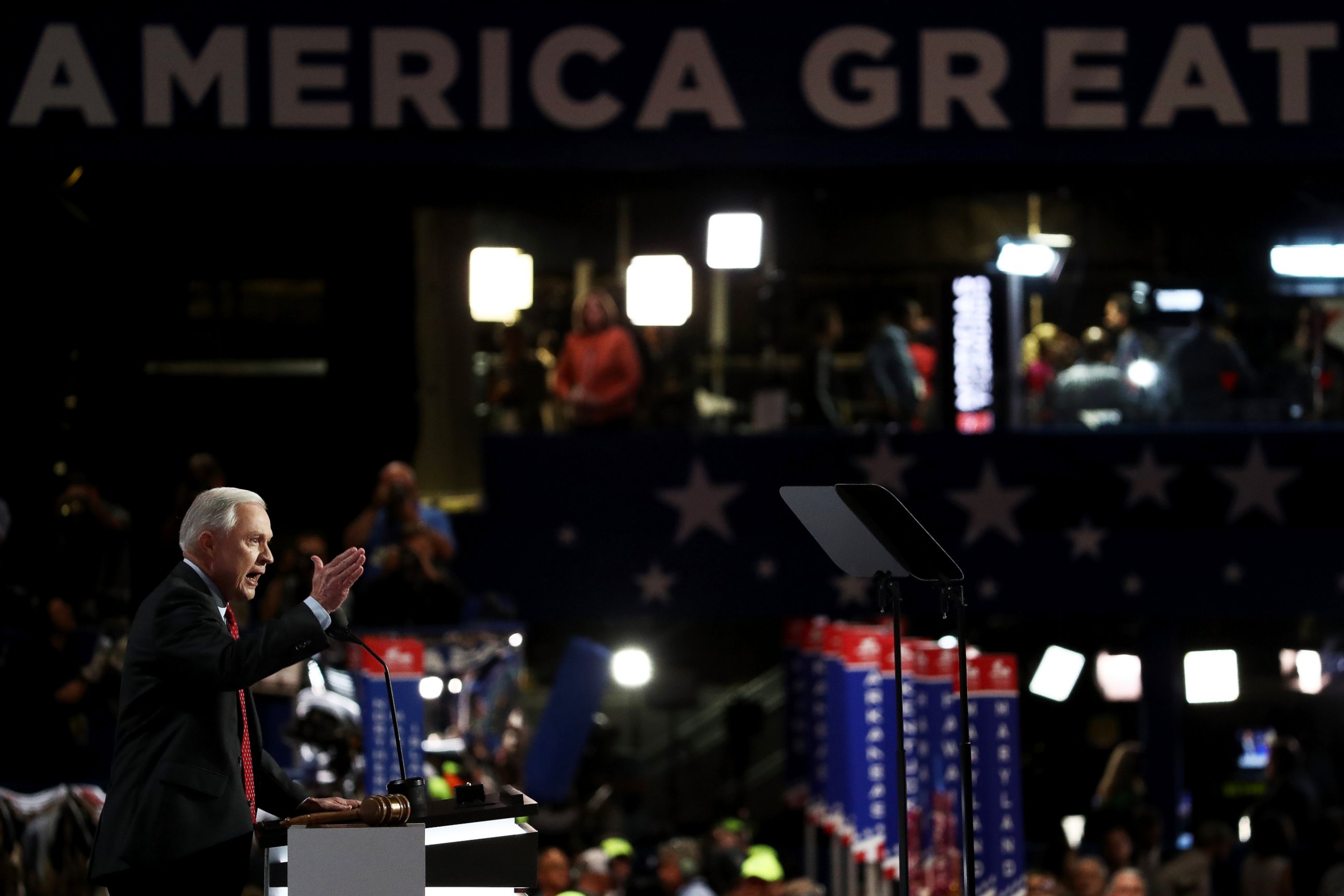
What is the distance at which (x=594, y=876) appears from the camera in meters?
9.61

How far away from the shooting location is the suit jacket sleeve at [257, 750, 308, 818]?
4059 mm

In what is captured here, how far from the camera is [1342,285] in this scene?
11703 millimetres

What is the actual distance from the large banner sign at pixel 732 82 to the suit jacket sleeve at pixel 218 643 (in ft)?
21.5

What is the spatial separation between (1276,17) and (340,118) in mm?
5065

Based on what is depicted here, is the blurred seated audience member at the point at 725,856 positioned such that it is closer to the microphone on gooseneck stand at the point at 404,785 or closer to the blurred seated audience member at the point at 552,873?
the blurred seated audience member at the point at 552,873

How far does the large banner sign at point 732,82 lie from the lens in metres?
9.88

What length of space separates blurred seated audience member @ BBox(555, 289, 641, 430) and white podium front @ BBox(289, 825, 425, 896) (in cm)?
688

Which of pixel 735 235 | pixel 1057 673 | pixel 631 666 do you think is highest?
pixel 735 235

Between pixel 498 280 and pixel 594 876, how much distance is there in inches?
178

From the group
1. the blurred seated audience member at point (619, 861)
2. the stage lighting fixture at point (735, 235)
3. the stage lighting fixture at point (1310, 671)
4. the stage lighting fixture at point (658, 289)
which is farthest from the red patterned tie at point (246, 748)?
the stage lighting fixture at point (1310, 671)

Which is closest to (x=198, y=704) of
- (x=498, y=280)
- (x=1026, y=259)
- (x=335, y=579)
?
(x=335, y=579)

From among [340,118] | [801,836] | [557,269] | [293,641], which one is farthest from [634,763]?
[293,641]

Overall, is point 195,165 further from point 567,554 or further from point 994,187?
point 994,187

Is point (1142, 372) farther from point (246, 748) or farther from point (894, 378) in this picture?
point (246, 748)
